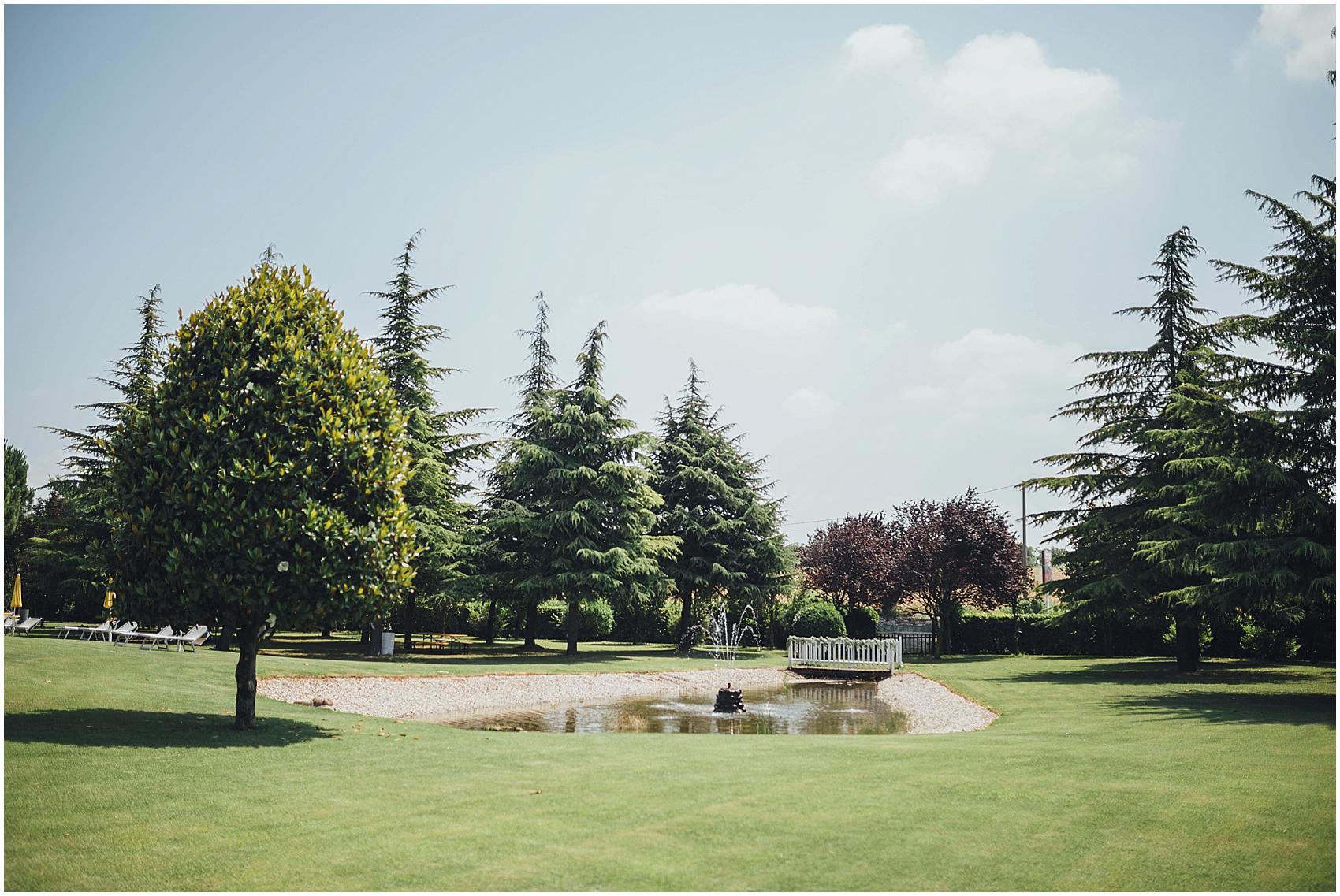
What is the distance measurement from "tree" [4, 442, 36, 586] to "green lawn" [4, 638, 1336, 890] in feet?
111

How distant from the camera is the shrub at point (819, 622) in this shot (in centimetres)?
3531

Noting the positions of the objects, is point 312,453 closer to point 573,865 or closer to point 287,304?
point 287,304

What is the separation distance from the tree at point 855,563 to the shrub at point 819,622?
2612mm

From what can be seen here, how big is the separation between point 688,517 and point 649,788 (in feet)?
94.2

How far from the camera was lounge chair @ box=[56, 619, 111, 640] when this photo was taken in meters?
25.0

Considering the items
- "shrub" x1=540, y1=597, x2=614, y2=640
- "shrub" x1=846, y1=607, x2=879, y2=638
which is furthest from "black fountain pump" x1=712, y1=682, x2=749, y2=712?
"shrub" x1=540, y1=597, x2=614, y2=640

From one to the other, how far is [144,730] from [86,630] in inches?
867

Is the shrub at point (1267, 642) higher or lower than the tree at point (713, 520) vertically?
lower

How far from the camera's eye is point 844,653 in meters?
28.4

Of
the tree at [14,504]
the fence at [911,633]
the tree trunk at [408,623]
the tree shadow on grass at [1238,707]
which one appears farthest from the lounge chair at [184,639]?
the fence at [911,633]

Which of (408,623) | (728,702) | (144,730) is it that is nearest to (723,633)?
(408,623)

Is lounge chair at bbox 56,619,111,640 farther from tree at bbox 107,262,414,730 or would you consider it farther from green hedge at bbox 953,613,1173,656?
green hedge at bbox 953,613,1173,656

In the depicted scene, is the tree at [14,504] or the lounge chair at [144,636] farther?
the tree at [14,504]

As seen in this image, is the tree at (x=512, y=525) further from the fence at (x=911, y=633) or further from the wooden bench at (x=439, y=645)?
the fence at (x=911, y=633)
